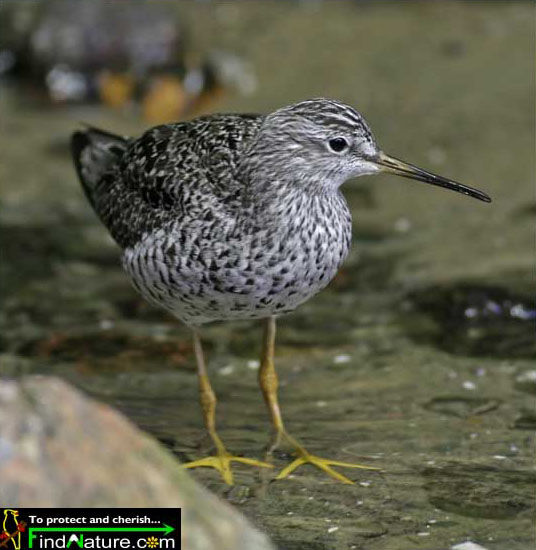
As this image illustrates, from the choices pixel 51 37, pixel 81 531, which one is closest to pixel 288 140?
pixel 81 531

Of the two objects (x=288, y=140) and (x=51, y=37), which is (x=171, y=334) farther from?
(x=51, y=37)

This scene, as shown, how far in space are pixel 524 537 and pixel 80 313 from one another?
427 centimetres

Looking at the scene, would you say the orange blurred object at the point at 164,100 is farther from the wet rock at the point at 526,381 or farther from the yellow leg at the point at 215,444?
the wet rock at the point at 526,381

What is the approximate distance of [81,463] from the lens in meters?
4.16

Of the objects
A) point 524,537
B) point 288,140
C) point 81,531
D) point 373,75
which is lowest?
point 524,537

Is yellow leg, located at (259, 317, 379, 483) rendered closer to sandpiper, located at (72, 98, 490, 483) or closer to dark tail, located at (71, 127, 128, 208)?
sandpiper, located at (72, 98, 490, 483)

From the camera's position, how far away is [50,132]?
38.8 feet

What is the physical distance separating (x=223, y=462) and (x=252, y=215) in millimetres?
1343

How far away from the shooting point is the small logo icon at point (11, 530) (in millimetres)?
4207

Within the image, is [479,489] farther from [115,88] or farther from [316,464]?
[115,88]

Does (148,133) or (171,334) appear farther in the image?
(171,334)

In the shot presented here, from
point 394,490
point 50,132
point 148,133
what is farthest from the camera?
point 50,132

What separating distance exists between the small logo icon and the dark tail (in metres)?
3.50

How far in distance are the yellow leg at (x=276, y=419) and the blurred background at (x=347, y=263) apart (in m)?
0.10
